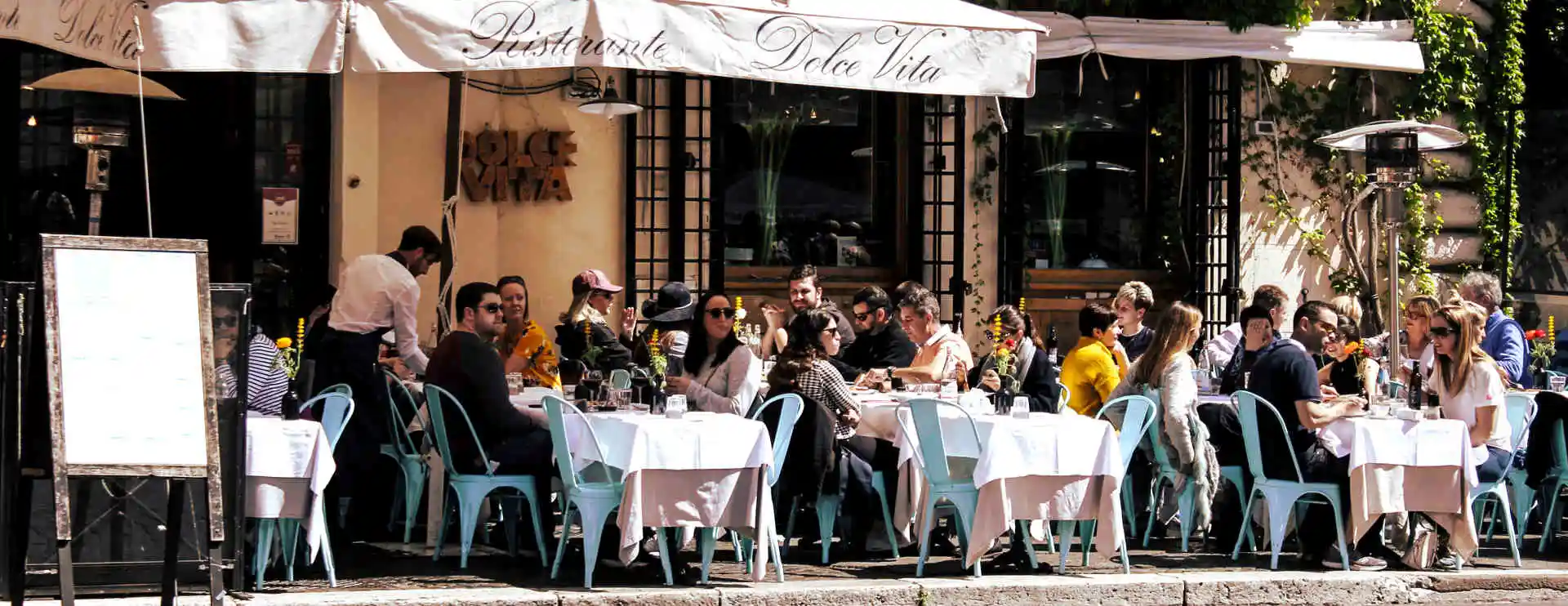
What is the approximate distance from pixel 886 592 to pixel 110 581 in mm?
3018

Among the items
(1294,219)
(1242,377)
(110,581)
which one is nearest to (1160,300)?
(1294,219)

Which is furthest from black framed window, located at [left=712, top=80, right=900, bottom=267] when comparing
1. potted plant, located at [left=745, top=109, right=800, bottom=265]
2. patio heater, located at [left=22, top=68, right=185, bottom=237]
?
patio heater, located at [left=22, top=68, right=185, bottom=237]

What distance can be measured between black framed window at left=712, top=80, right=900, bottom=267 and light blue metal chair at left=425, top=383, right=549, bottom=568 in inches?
209

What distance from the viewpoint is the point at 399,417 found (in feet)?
29.2

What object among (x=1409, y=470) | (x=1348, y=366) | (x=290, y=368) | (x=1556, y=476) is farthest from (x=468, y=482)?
(x=1556, y=476)

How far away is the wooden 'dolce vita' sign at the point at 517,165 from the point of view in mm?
12945

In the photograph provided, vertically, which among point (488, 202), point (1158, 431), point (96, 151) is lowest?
point (1158, 431)

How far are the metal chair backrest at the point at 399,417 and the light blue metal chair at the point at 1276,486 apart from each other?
12.6 feet

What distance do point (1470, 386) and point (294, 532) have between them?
5393 mm

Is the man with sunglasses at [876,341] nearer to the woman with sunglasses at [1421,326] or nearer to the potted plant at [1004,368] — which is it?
the potted plant at [1004,368]

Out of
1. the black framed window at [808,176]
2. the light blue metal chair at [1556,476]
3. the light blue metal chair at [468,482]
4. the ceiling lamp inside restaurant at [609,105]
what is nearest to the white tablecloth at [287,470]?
the light blue metal chair at [468,482]

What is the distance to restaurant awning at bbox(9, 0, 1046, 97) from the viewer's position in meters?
7.65

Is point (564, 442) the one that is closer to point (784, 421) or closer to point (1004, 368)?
point (784, 421)

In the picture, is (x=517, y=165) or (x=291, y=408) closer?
(x=291, y=408)
